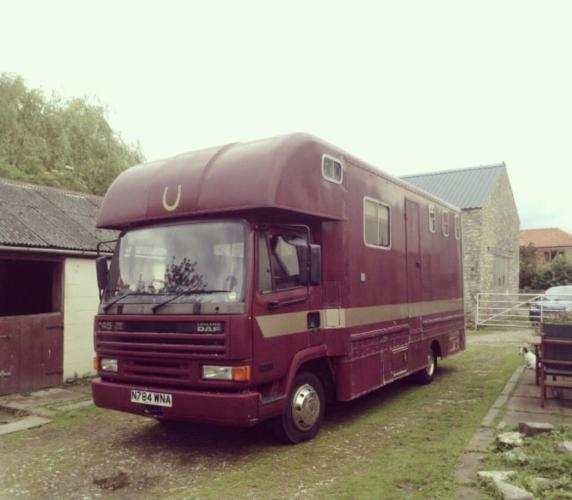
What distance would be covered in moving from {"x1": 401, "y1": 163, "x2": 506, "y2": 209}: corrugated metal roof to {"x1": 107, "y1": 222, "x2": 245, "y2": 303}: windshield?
19.7 meters

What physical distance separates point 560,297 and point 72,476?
18526 mm

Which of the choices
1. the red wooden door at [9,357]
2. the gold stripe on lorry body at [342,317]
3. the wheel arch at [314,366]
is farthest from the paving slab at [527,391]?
the red wooden door at [9,357]

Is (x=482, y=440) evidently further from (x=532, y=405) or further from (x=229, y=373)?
(x=229, y=373)

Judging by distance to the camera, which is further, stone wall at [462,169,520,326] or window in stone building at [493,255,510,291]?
window in stone building at [493,255,510,291]

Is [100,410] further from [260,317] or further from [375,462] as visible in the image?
[375,462]

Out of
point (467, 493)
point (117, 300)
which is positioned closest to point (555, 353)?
point (467, 493)

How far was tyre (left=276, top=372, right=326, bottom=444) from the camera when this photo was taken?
5.89 metres

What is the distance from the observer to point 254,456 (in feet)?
18.7

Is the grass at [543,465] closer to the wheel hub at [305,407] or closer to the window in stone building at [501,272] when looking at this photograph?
the wheel hub at [305,407]

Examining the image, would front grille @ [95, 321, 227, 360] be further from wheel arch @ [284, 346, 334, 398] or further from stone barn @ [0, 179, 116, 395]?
stone barn @ [0, 179, 116, 395]

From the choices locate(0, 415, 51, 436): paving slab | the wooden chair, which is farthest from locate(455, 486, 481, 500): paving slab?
locate(0, 415, 51, 436): paving slab

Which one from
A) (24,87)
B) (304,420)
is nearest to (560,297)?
(304,420)

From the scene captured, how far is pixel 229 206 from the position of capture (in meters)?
5.61

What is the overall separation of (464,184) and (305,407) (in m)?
21.6
